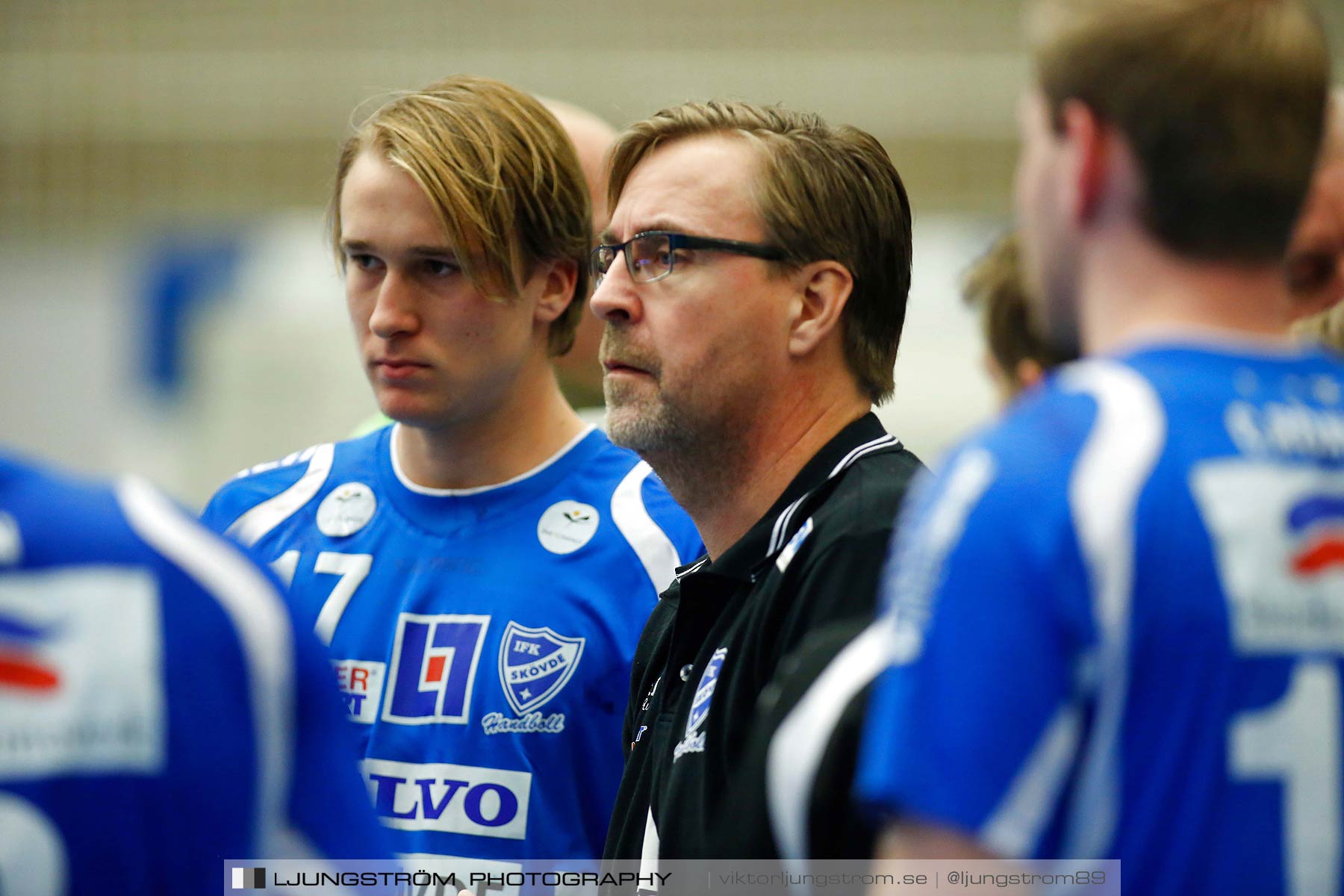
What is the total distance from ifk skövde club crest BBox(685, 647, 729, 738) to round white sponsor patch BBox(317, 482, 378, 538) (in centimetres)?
96

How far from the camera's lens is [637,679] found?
7.43ft

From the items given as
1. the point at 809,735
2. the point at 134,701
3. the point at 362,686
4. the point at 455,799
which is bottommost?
the point at 455,799

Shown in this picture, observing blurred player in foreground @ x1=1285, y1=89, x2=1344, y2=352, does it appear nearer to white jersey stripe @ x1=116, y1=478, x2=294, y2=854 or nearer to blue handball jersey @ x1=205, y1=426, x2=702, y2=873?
blue handball jersey @ x1=205, y1=426, x2=702, y2=873

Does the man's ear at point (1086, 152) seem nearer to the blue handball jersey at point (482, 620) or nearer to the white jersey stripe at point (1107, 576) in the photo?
the white jersey stripe at point (1107, 576)

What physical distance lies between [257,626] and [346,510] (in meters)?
1.42

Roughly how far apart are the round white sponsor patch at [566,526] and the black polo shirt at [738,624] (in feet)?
1.12

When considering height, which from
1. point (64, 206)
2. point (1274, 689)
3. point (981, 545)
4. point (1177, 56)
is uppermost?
point (1177, 56)

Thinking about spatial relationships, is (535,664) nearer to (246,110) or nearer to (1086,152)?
(1086,152)

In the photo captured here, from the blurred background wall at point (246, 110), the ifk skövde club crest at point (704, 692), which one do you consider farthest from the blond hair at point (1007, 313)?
the blurred background wall at point (246, 110)

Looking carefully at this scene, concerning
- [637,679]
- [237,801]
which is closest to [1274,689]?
[237,801]

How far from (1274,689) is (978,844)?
0.26 m

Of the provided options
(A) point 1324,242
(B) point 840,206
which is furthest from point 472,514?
(A) point 1324,242

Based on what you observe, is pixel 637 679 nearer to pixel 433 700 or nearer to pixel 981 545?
pixel 433 700

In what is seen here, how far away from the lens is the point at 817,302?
2.30 metres
